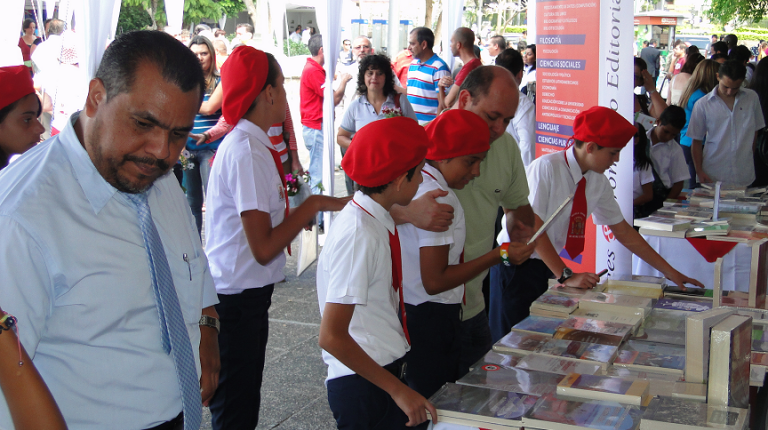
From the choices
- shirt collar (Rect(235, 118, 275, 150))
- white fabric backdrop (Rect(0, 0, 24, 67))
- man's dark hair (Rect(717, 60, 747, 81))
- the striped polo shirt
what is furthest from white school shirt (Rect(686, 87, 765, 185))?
white fabric backdrop (Rect(0, 0, 24, 67))

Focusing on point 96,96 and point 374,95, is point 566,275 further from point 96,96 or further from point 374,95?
point 374,95

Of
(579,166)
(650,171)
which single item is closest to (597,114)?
(579,166)

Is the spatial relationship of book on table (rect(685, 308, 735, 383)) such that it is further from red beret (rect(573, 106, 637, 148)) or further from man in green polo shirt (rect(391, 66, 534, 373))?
red beret (rect(573, 106, 637, 148))

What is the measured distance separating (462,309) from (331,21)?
3.89 metres

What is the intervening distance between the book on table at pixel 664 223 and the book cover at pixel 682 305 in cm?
128

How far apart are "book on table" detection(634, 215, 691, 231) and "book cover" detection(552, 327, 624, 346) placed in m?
1.91

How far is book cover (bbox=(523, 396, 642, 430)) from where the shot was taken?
1586 mm

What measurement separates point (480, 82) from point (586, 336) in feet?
3.58

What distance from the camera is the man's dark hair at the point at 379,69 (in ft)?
19.1

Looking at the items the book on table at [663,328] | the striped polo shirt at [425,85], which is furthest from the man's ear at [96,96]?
the striped polo shirt at [425,85]

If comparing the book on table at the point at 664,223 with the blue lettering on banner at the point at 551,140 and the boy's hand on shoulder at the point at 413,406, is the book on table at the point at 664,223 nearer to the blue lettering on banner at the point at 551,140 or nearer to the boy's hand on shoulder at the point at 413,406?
the blue lettering on banner at the point at 551,140

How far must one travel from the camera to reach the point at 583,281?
9.11 ft

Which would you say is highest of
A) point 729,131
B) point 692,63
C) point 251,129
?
point 692,63

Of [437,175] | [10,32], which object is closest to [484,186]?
[437,175]
